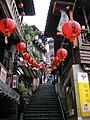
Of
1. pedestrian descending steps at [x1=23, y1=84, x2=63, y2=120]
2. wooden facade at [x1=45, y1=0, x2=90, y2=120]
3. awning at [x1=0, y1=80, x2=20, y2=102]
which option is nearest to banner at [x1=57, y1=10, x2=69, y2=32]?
wooden facade at [x1=45, y1=0, x2=90, y2=120]

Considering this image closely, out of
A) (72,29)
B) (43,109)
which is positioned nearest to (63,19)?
(72,29)

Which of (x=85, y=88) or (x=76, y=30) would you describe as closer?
(x=76, y=30)

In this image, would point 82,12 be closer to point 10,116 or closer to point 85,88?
point 85,88

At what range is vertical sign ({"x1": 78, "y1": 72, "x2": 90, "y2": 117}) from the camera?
10.8m

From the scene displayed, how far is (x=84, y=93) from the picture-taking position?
11.1m

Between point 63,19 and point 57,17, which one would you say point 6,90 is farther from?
point 57,17

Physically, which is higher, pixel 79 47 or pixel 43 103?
pixel 79 47

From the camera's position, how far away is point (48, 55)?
169 feet

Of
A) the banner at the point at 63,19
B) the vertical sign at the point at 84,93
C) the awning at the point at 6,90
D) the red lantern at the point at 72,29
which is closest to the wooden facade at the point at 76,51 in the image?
the vertical sign at the point at 84,93

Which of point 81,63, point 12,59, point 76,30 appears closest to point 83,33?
point 81,63

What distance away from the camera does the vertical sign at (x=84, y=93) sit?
425 inches

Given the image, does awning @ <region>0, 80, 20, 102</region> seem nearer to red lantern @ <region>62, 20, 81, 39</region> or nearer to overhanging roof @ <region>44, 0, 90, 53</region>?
red lantern @ <region>62, 20, 81, 39</region>

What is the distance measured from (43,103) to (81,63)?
8.69 meters

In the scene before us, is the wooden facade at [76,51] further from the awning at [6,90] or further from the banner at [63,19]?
the awning at [6,90]
